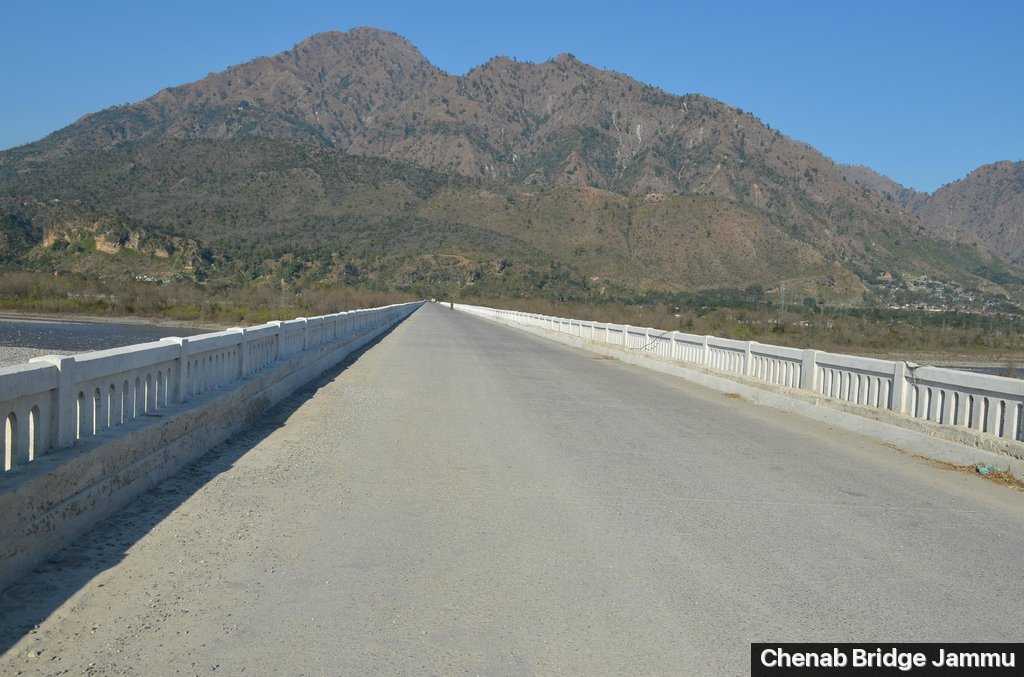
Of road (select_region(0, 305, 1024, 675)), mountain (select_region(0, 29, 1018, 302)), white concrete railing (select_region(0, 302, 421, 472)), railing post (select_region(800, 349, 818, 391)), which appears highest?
mountain (select_region(0, 29, 1018, 302))

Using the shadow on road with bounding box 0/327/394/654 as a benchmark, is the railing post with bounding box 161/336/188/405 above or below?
above

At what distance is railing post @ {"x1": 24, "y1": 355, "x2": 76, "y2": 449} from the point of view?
21.9ft

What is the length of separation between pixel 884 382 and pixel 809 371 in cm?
285

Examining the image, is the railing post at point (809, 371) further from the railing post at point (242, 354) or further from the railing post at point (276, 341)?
the railing post at point (242, 354)

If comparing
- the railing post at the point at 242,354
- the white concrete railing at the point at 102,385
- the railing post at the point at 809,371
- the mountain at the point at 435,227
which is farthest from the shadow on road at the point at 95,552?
the mountain at the point at 435,227

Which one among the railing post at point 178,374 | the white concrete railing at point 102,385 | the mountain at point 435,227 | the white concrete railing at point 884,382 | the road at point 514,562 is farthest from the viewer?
the mountain at point 435,227

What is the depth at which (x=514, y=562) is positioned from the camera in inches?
247

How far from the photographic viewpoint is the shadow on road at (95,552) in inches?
202

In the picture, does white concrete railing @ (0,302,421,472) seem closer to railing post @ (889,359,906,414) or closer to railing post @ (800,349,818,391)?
railing post @ (889,359,906,414)

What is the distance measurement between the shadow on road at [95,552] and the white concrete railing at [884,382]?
8.03 metres

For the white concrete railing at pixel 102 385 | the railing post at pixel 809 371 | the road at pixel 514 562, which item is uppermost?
the white concrete railing at pixel 102 385

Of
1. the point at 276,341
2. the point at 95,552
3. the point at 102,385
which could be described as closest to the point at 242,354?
the point at 276,341

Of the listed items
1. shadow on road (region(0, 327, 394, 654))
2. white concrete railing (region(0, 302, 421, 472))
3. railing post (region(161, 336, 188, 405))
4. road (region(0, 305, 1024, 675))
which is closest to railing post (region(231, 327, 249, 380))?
Answer: white concrete railing (region(0, 302, 421, 472))

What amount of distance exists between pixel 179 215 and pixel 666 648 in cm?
16605
